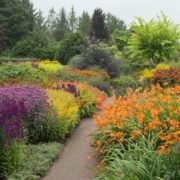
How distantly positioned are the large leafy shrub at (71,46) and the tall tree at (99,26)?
11.2ft

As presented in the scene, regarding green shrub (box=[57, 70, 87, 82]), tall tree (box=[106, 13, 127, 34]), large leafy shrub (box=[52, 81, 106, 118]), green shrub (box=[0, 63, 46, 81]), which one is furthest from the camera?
tall tree (box=[106, 13, 127, 34])

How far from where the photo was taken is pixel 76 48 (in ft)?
87.6

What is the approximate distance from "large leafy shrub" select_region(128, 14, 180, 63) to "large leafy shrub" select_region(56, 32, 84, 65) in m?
5.79

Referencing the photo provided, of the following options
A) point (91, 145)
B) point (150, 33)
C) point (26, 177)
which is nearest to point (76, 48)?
point (150, 33)

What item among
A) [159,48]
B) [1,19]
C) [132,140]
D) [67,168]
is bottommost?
[67,168]

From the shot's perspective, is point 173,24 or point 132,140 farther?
point 173,24

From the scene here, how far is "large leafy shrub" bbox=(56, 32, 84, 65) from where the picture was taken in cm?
2681

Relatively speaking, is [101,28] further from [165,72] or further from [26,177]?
[26,177]

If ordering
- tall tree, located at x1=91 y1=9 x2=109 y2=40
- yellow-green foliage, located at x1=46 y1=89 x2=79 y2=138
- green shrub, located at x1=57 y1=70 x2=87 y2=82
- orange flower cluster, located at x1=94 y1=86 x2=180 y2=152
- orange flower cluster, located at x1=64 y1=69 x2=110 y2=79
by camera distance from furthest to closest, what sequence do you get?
tall tree, located at x1=91 y1=9 x2=109 y2=40 → orange flower cluster, located at x1=64 y1=69 x2=110 y2=79 → green shrub, located at x1=57 y1=70 x2=87 y2=82 → yellow-green foliage, located at x1=46 y1=89 x2=79 y2=138 → orange flower cluster, located at x1=94 y1=86 x2=180 y2=152

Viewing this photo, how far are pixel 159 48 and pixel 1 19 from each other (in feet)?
71.1

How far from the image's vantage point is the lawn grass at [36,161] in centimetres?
502

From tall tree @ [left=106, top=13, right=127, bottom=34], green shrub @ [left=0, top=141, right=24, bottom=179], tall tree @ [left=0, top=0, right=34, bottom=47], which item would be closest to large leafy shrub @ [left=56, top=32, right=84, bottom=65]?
tall tree @ [left=0, top=0, right=34, bottom=47]

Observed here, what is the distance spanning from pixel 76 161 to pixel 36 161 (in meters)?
0.76

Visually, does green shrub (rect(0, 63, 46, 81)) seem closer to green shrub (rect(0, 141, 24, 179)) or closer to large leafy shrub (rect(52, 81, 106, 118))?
large leafy shrub (rect(52, 81, 106, 118))
